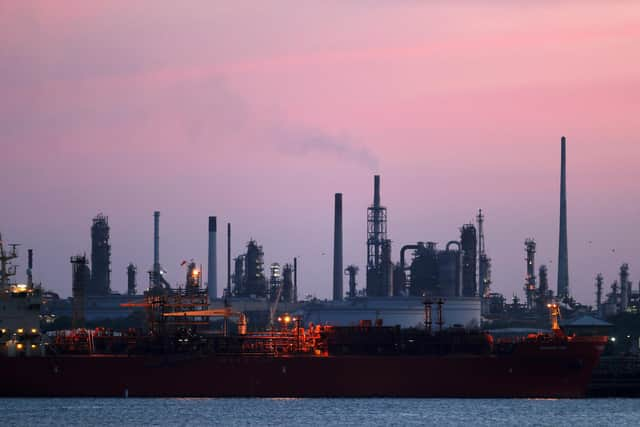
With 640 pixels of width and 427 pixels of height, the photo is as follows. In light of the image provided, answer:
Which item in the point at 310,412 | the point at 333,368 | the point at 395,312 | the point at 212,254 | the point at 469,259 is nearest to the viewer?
the point at 310,412

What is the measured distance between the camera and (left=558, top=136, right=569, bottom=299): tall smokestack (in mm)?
136875

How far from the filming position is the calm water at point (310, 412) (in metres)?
63.7

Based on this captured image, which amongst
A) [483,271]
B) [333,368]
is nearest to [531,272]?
[483,271]

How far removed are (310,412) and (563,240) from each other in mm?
76394

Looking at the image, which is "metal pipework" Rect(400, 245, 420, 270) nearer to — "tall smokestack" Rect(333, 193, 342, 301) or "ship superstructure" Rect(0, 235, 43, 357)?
"tall smokestack" Rect(333, 193, 342, 301)

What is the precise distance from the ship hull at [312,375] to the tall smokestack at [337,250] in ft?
217

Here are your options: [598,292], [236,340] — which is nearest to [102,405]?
[236,340]

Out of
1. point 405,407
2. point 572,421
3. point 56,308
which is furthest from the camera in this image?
point 56,308

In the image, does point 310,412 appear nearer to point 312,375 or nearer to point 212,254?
point 312,375

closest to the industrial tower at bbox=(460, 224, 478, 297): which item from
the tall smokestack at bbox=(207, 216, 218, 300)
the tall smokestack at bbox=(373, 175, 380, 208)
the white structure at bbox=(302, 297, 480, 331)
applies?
the white structure at bbox=(302, 297, 480, 331)

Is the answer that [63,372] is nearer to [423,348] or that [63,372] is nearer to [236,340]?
[236,340]

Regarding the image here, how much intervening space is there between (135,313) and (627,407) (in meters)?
76.2

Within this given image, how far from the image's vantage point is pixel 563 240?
457 feet

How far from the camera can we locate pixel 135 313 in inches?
5566
